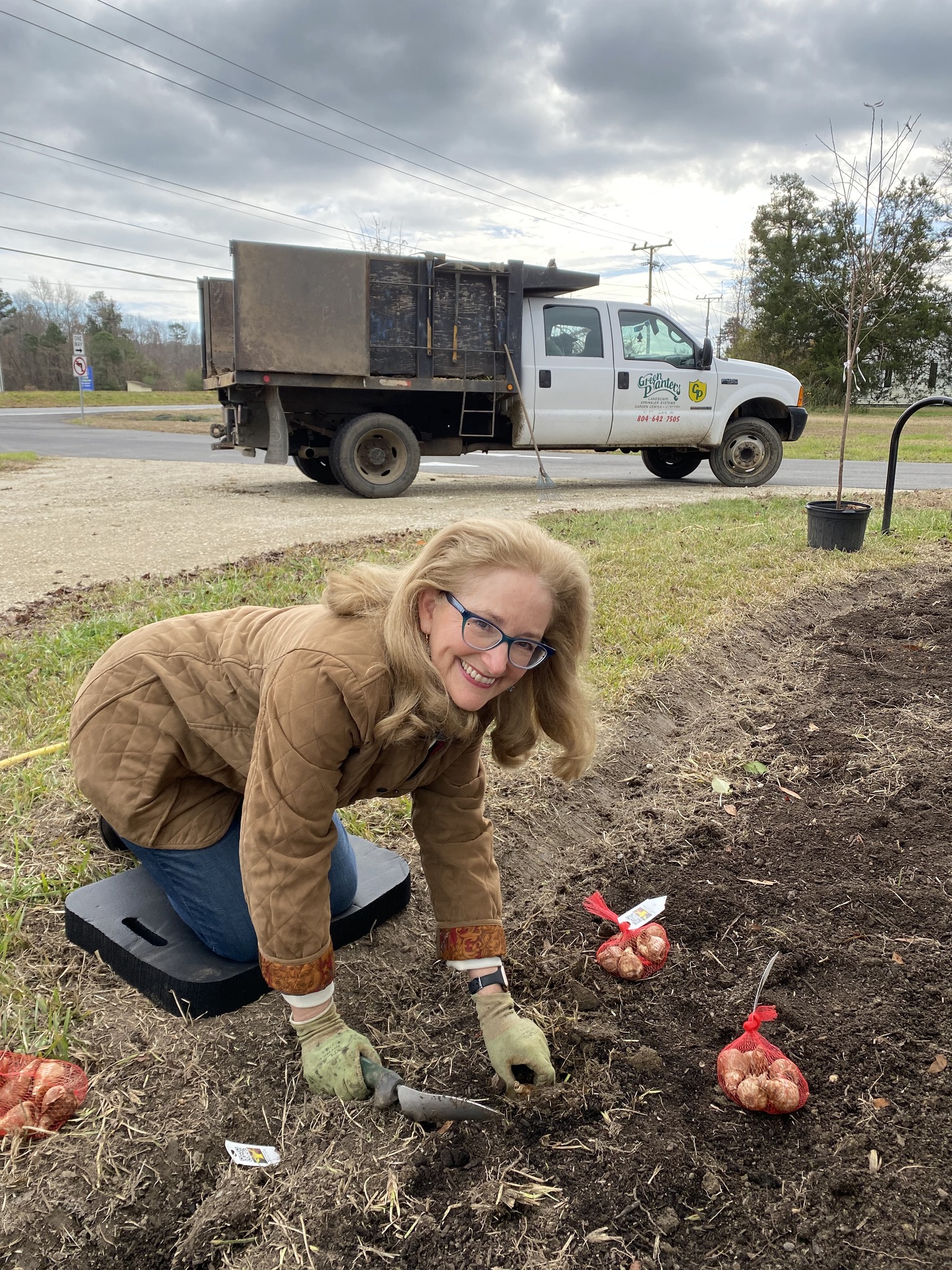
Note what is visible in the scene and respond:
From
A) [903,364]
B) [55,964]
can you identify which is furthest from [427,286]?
[903,364]

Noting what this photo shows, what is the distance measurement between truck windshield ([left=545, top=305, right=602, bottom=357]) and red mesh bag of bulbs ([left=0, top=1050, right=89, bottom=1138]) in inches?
364

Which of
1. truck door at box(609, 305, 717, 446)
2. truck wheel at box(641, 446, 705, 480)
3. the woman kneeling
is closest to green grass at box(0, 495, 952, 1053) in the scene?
the woman kneeling

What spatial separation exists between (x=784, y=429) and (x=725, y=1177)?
35.9 feet

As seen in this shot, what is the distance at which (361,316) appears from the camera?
30.0ft

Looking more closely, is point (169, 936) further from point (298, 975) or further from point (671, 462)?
point (671, 462)

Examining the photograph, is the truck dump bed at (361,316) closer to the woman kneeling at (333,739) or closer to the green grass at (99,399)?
the woman kneeling at (333,739)

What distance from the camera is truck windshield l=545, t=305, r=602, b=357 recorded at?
10.1 m

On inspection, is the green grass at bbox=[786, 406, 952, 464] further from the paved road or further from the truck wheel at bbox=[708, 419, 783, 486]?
the truck wheel at bbox=[708, 419, 783, 486]

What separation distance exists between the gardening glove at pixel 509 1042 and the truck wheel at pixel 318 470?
9.59 meters

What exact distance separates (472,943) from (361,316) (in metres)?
8.18

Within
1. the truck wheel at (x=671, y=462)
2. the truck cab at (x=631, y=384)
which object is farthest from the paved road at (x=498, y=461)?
the truck cab at (x=631, y=384)

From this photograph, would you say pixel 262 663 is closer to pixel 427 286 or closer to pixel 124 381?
pixel 427 286

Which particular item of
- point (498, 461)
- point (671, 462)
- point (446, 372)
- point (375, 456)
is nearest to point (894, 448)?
point (446, 372)

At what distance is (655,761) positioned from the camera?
3.61m
